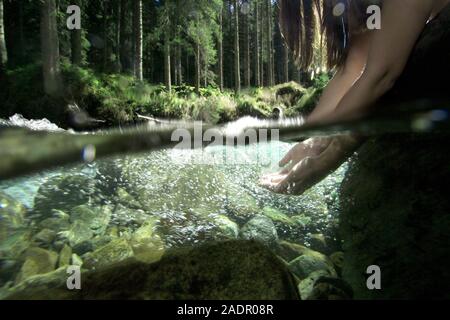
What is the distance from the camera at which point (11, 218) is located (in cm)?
206

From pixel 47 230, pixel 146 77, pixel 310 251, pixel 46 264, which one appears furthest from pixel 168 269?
pixel 146 77

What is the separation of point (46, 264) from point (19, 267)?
12 cm

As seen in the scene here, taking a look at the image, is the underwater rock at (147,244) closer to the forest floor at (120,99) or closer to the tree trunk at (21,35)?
the forest floor at (120,99)

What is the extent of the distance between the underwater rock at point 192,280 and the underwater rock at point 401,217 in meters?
0.69

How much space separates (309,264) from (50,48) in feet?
43.4

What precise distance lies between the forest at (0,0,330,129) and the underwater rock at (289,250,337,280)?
6.05m

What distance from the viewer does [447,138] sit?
6.14 feet

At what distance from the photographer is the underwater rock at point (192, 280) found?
154 cm

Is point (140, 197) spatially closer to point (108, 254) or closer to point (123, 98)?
point (108, 254)

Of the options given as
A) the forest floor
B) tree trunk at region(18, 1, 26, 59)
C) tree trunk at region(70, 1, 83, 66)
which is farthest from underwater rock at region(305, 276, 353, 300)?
tree trunk at region(18, 1, 26, 59)

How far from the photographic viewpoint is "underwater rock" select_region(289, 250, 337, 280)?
220 cm

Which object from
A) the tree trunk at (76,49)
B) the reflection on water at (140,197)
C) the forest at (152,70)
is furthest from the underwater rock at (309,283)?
the tree trunk at (76,49)

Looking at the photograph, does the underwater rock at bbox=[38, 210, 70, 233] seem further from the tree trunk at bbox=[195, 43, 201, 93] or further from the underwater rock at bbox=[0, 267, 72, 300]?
the tree trunk at bbox=[195, 43, 201, 93]
